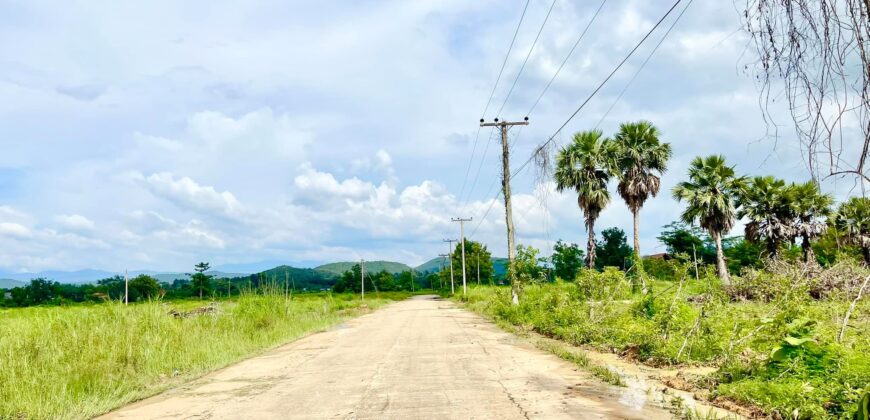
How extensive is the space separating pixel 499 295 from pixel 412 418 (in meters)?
23.9

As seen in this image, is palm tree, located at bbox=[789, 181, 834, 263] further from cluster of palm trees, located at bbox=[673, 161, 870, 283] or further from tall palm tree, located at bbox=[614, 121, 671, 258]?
tall palm tree, located at bbox=[614, 121, 671, 258]

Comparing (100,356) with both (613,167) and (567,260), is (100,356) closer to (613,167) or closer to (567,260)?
(613,167)

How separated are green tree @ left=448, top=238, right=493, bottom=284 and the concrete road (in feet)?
295

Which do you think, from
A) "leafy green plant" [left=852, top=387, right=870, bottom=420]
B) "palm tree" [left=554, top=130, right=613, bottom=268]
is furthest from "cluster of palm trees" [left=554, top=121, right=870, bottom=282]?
"leafy green plant" [left=852, top=387, right=870, bottom=420]

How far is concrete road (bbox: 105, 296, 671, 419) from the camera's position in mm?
6852

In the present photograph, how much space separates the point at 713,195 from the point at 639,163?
16.2 feet

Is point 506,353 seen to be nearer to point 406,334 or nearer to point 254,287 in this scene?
point 406,334

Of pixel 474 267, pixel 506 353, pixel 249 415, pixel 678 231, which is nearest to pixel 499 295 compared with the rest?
pixel 506 353

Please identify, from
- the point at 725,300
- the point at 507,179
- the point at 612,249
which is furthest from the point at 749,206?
the point at 612,249

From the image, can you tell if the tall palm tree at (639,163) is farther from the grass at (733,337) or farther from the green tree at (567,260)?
the green tree at (567,260)

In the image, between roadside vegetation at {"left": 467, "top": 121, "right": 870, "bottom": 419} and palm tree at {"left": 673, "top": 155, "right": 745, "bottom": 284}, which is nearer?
roadside vegetation at {"left": 467, "top": 121, "right": 870, "bottom": 419}

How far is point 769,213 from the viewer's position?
116 ft

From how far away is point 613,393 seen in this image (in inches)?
309

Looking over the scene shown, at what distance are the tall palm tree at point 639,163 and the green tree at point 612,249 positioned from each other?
160ft
